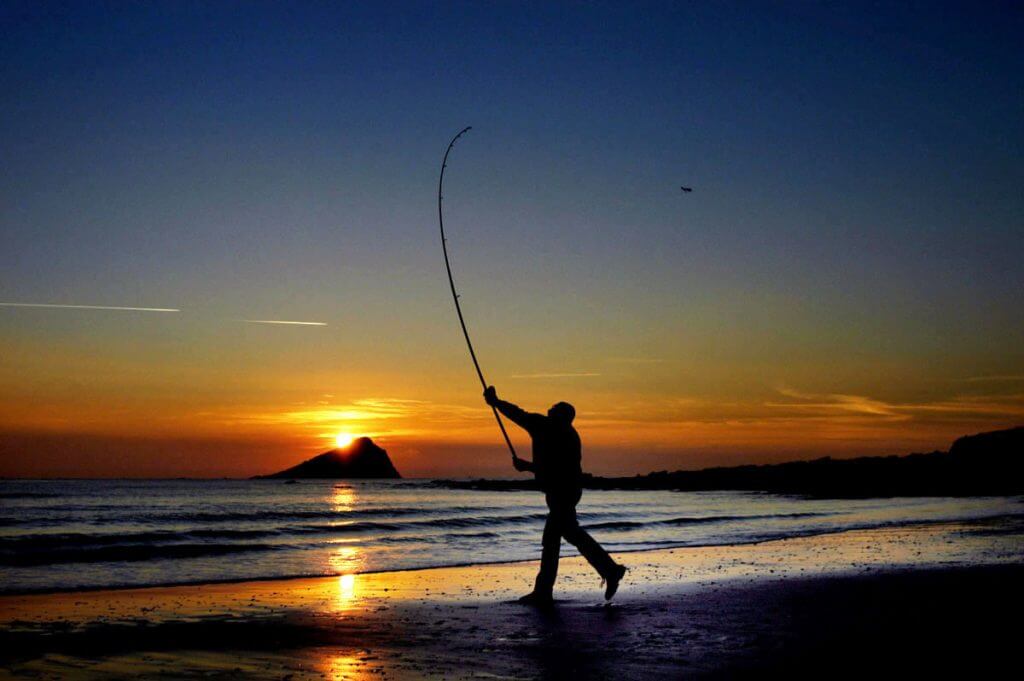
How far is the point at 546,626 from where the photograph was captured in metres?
8.29

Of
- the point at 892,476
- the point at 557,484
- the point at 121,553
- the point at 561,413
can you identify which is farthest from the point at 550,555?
the point at 892,476

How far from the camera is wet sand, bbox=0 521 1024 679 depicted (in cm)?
650

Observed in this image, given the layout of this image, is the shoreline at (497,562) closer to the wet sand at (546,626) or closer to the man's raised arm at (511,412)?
the wet sand at (546,626)

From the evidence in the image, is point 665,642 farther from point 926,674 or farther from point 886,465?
point 886,465

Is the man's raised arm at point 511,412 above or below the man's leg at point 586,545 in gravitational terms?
above

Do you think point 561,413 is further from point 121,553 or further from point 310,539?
point 310,539

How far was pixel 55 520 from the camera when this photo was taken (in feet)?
122

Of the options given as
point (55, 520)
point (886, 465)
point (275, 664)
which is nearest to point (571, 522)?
point (275, 664)

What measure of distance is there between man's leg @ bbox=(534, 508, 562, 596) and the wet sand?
0.32 m

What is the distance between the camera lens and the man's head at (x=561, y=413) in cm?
987

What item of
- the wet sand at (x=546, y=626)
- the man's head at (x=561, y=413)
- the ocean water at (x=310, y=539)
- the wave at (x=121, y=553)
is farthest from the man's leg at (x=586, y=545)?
the wave at (x=121, y=553)

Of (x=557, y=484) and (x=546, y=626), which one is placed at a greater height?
(x=557, y=484)

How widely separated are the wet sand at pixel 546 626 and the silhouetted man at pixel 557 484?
0.36 metres

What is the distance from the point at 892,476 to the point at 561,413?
2674 inches
